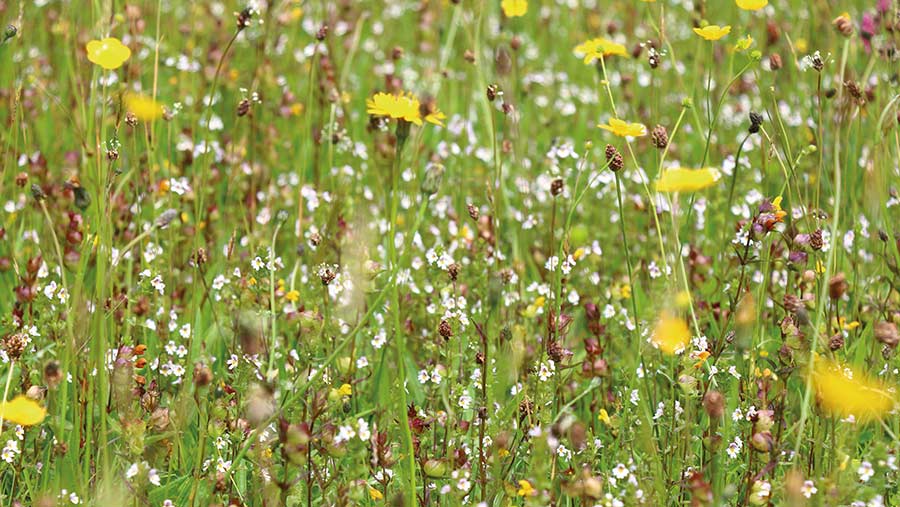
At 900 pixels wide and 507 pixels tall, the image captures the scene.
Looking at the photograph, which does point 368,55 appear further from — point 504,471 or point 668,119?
point 504,471

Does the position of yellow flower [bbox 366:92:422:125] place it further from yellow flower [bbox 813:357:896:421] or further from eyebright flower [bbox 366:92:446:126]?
yellow flower [bbox 813:357:896:421]

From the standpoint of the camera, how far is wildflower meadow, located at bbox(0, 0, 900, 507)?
1985 mm

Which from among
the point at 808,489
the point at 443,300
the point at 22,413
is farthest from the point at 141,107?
the point at 808,489

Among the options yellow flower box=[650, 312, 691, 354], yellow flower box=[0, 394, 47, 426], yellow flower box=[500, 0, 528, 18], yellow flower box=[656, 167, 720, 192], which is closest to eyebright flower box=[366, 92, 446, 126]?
yellow flower box=[656, 167, 720, 192]

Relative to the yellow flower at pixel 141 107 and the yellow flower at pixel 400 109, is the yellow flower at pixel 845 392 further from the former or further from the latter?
the yellow flower at pixel 141 107

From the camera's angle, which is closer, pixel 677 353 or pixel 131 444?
pixel 131 444

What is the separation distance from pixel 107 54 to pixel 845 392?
1.46 metres

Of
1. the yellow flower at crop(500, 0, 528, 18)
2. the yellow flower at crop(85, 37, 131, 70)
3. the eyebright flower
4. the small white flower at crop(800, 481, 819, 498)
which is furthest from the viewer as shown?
the yellow flower at crop(500, 0, 528, 18)

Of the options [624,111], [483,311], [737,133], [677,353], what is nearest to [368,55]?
[624,111]

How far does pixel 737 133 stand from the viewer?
13.3 ft

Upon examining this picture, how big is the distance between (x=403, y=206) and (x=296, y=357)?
1.19 meters

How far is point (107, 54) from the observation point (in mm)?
2178

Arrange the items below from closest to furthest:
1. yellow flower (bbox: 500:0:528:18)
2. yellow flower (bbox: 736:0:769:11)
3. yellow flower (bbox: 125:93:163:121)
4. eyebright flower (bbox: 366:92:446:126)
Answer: eyebright flower (bbox: 366:92:446:126), yellow flower (bbox: 736:0:769:11), yellow flower (bbox: 125:93:163:121), yellow flower (bbox: 500:0:528:18)

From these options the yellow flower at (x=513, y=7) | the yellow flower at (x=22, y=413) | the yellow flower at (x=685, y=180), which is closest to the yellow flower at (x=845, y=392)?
the yellow flower at (x=685, y=180)
